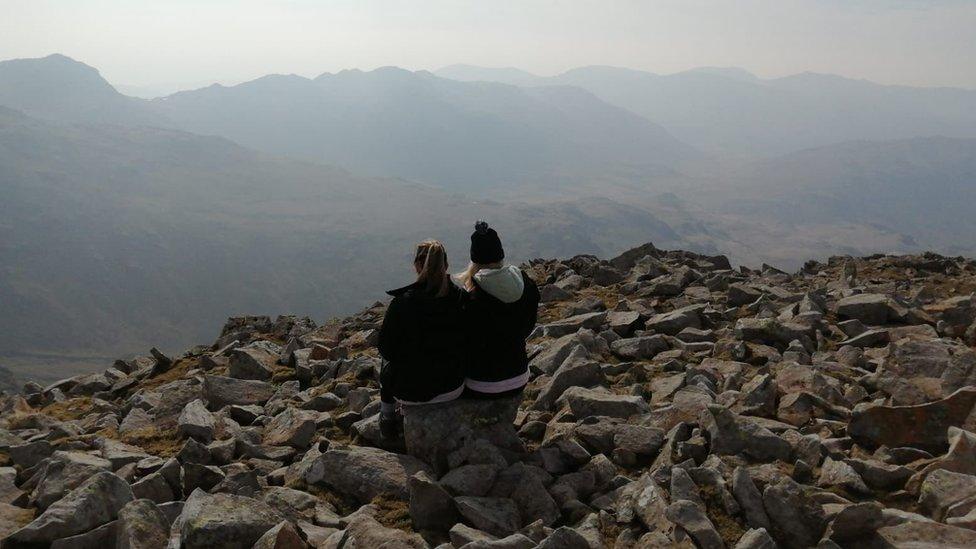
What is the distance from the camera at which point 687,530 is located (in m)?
7.30

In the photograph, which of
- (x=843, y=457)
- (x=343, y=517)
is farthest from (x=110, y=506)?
(x=843, y=457)

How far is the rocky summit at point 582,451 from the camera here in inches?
298

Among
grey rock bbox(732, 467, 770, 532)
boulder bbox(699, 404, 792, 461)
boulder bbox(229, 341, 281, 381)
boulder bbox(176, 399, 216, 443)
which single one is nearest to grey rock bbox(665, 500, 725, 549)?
grey rock bbox(732, 467, 770, 532)

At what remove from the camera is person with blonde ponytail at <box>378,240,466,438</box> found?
957 centimetres

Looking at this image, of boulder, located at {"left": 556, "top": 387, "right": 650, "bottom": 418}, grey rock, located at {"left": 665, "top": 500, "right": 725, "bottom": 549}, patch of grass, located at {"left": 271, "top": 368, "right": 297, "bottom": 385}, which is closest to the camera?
grey rock, located at {"left": 665, "top": 500, "right": 725, "bottom": 549}

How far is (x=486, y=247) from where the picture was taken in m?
9.63

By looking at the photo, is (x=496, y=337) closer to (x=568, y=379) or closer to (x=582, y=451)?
(x=582, y=451)

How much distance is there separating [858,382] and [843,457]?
10.3 feet

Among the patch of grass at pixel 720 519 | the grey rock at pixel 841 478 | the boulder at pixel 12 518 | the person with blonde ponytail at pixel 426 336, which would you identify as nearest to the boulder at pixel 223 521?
the boulder at pixel 12 518

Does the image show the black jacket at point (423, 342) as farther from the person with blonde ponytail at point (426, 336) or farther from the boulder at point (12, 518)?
the boulder at point (12, 518)

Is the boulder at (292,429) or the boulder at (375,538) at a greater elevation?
the boulder at (375,538)

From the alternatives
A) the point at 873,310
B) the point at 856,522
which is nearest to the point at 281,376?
the point at 856,522

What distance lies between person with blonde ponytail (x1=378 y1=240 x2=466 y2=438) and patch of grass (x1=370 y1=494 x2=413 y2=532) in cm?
138

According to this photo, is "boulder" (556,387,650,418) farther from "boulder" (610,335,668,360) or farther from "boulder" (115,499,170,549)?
"boulder" (115,499,170,549)
